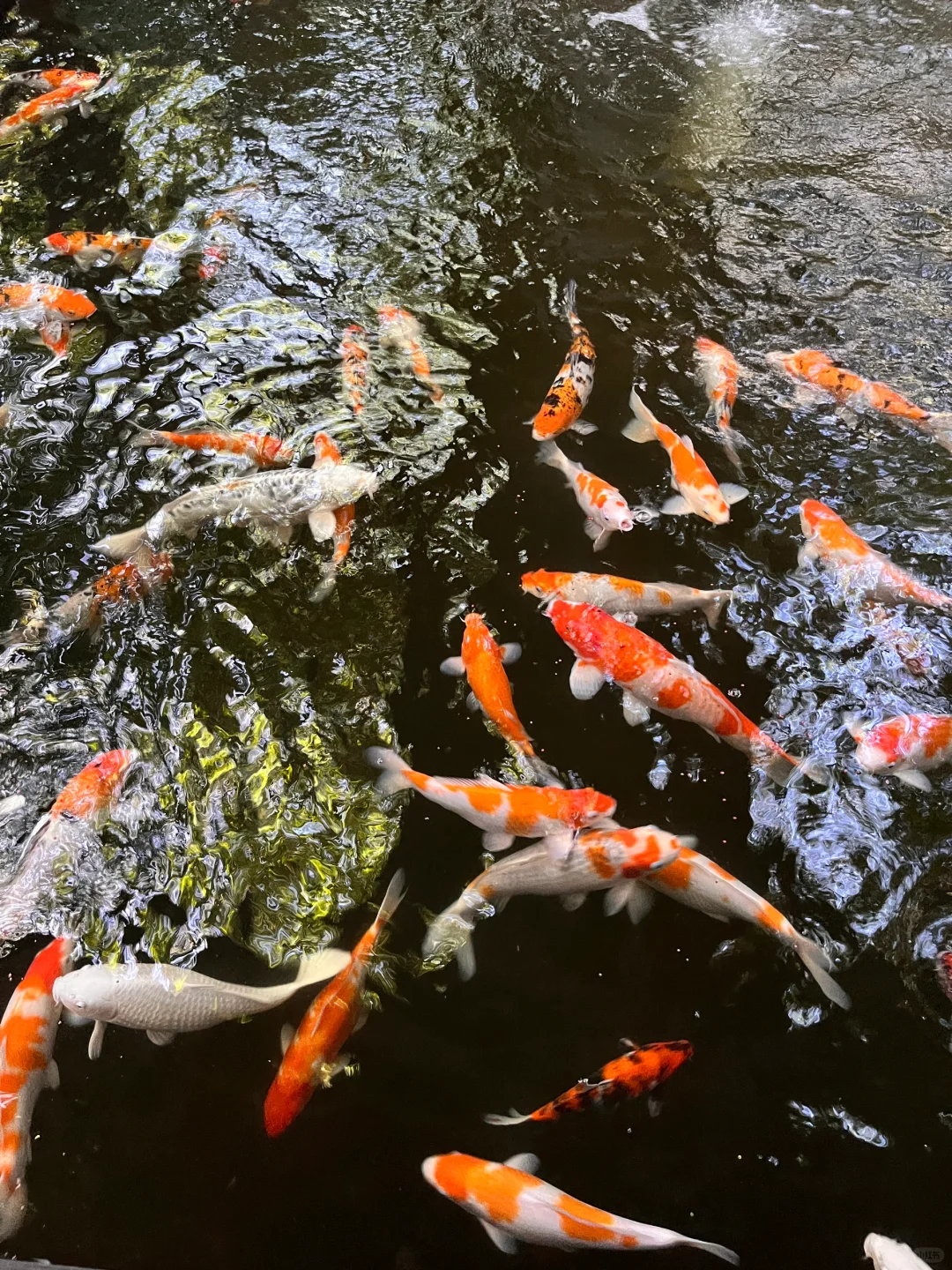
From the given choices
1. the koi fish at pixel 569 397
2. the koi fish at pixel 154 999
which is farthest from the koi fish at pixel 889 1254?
the koi fish at pixel 569 397

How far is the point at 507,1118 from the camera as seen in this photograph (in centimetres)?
221

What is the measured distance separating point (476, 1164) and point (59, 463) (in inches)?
130

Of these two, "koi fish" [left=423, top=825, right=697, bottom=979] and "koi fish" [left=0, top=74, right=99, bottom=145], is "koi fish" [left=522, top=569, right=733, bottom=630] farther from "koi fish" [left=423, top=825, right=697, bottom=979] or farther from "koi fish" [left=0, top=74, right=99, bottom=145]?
"koi fish" [left=0, top=74, right=99, bottom=145]

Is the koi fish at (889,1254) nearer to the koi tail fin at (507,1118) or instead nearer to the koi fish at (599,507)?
the koi tail fin at (507,1118)

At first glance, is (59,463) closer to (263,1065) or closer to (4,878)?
(4,878)

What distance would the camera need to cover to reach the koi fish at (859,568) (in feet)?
10.3

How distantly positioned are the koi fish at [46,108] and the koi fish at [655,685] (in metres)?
5.92

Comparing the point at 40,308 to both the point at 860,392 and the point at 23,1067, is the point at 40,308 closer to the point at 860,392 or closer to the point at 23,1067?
the point at 23,1067

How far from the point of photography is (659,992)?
7.85 feet

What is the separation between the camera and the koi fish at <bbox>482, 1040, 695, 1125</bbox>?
85.8 inches

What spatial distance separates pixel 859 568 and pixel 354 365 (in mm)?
2549

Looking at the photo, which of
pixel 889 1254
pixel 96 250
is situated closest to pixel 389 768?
pixel 889 1254

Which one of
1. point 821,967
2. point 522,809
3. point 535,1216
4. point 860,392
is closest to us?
point 535,1216

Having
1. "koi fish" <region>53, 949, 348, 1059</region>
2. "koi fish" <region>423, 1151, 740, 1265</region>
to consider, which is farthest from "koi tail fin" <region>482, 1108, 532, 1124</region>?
"koi fish" <region>53, 949, 348, 1059</region>
